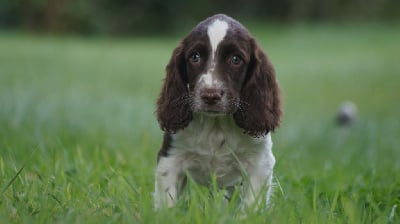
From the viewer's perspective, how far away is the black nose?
415cm

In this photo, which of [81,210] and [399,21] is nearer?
[81,210]

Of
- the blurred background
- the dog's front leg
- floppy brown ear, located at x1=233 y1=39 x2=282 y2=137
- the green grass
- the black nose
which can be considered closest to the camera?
the green grass

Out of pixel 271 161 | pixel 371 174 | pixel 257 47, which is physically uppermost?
pixel 257 47

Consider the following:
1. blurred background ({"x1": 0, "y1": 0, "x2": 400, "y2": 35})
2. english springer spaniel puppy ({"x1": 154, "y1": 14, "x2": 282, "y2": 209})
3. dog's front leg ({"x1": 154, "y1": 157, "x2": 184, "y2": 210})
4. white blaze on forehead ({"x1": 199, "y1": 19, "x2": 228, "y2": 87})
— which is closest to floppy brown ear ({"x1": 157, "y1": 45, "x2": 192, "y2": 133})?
english springer spaniel puppy ({"x1": 154, "y1": 14, "x2": 282, "y2": 209})

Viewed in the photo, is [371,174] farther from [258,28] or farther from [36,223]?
[258,28]

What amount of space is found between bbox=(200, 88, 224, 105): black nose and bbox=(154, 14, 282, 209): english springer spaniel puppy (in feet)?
0.06

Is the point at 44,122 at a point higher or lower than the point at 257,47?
lower

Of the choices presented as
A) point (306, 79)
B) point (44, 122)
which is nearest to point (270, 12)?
point (306, 79)

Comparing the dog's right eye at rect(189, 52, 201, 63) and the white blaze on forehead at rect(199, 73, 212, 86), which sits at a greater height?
the dog's right eye at rect(189, 52, 201, 63)

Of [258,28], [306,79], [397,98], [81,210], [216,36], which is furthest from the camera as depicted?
[258,28]

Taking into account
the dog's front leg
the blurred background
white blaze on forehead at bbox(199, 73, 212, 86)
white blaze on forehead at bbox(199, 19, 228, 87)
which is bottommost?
the blurred background

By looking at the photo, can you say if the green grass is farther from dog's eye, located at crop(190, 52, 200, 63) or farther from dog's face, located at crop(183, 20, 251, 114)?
dog's eye, located at crop(190, 52, 200, 63)

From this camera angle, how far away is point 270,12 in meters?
56.8

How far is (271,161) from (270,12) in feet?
175
